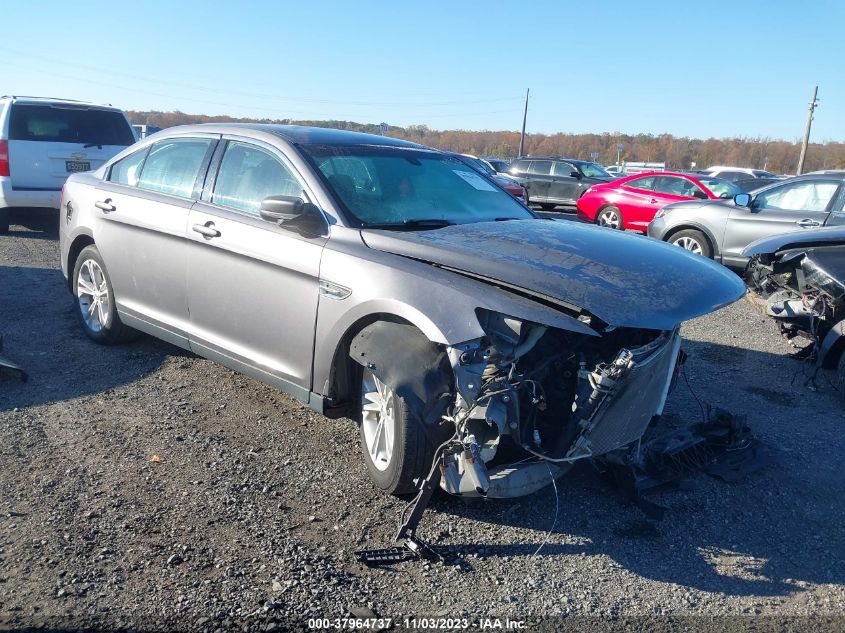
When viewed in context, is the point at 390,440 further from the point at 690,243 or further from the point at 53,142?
the point at 53,142

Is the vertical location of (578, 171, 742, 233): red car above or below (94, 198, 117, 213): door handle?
above

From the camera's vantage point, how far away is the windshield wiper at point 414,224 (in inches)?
159

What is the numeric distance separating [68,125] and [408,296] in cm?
904

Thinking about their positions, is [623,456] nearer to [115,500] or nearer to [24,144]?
[115,500]

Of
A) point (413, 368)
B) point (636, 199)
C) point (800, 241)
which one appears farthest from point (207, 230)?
point (636, 199)

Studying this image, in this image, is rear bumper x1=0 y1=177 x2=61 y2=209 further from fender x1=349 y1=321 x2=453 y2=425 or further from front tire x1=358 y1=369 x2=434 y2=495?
fender x1=349 y1=321 x2=453 y2=425

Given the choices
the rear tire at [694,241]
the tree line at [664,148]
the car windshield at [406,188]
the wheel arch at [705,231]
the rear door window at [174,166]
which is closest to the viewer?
the car windshield at [406,188]

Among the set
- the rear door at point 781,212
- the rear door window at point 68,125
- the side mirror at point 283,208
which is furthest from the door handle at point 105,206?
the rear door at point 781,212

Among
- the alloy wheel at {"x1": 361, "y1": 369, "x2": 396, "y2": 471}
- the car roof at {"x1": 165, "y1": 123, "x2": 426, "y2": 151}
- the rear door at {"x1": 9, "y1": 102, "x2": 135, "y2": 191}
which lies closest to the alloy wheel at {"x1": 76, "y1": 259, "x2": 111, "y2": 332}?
the car roof at {"x1": 165, "y1": 123, "x2": 426, "y2": 151}

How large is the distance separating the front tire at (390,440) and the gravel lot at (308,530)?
16cm

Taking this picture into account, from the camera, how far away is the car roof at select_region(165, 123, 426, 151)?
457cm

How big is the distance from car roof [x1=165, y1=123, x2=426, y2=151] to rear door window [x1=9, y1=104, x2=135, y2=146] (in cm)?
617

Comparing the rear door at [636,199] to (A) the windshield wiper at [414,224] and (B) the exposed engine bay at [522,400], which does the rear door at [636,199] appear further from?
(B) the exposed engine bay at [522,400]

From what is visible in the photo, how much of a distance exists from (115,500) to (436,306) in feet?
6.06
